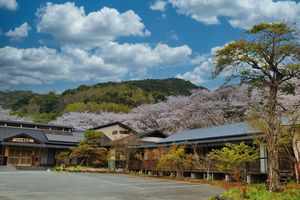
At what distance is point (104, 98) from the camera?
63.2 metres

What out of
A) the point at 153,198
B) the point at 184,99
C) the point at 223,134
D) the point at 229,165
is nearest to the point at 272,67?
the point at 153,198

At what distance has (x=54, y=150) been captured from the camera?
1359 inches

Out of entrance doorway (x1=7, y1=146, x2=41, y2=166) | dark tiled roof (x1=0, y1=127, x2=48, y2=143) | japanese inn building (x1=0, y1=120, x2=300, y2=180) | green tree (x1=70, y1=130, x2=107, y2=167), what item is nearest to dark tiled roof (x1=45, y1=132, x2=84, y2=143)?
japanese inn building (x1=0, y1=120, x2=300, y2=180)

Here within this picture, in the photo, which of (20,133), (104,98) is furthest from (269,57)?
(104,98)

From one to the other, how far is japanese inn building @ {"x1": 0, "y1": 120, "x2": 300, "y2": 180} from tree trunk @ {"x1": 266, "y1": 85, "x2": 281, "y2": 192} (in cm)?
571

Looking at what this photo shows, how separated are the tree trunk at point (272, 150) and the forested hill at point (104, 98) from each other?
42.4 meters

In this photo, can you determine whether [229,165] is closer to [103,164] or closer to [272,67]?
[272,67]

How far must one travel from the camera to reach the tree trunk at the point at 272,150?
9969 mm

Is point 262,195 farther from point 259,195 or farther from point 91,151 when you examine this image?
point 91,151

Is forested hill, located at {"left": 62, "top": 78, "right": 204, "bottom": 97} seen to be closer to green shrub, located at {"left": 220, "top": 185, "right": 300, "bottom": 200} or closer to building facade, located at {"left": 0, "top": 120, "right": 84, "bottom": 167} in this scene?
building facade, located at {"left": 0, "top": 120, "right": 84, "bottom": 167}

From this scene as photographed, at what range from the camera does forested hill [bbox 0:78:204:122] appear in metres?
56.8

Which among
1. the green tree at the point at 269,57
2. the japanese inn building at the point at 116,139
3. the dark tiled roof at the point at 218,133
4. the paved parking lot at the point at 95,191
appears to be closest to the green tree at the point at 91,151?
the japanese inn building at the point at 116,139

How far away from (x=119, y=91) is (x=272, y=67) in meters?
55.8

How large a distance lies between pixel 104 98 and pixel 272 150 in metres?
54.7
